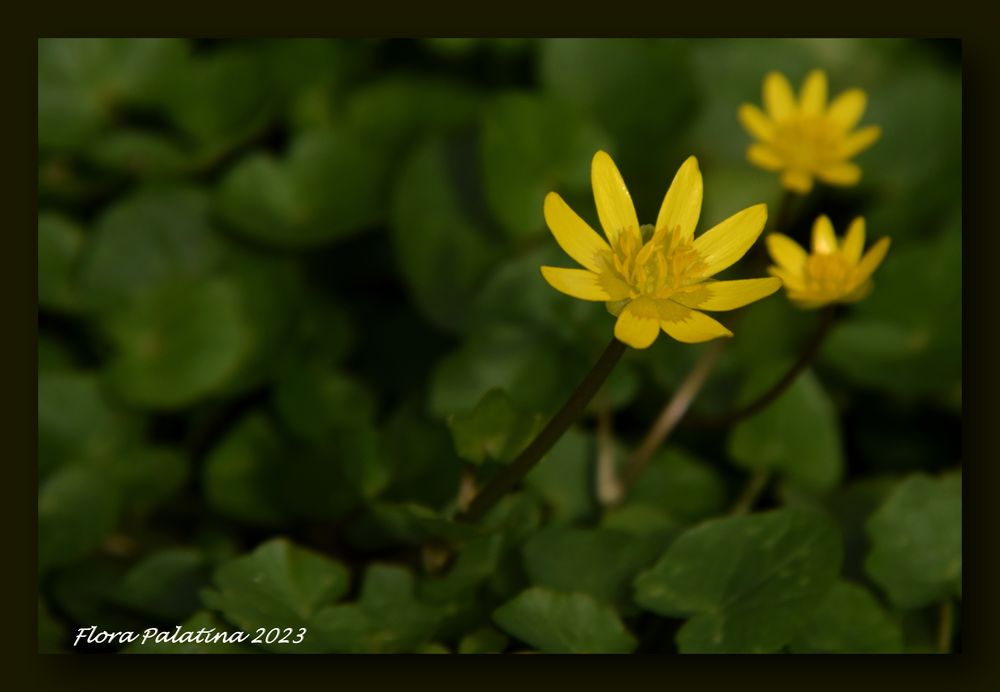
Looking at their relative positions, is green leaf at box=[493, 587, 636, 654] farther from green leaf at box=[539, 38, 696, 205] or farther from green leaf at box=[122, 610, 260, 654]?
Result: green leaf at box=[539, 38, 696, 205]

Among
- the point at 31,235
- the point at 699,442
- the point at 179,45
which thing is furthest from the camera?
the point at 179,45

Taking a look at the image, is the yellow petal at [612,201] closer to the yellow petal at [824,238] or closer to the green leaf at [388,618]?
the yellow petal at [824,238]

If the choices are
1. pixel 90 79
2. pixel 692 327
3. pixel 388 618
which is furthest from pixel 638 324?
pixel 90 79

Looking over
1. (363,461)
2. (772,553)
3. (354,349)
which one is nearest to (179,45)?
(354,349)

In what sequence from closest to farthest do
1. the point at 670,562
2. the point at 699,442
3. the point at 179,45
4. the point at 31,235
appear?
the point at 670,562
the point at 31,235
the point at 699,442
the point at 179,45

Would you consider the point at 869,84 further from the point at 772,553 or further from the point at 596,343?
the point at 772,553

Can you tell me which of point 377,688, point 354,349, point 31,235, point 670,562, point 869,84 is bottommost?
point 377,688

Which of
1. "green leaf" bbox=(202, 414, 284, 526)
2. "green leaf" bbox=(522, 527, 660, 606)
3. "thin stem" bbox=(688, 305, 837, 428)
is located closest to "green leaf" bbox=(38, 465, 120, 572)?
"green leaf" bbox=(202, 414, 284, 526)
